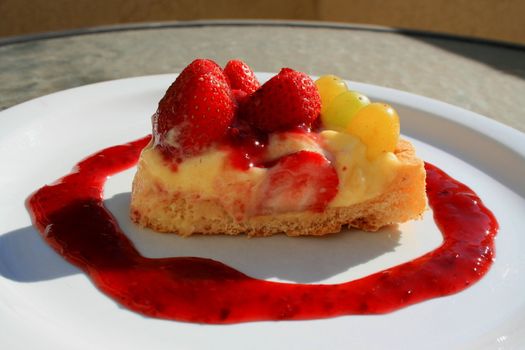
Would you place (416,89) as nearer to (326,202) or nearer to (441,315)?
(326,202)

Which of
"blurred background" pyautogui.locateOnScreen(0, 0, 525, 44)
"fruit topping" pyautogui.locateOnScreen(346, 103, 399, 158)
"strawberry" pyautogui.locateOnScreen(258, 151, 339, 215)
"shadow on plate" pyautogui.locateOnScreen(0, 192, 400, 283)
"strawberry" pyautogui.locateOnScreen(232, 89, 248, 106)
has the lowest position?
"blurred background" pyautogui.locateOnScreen(0, 0, 525, 44)

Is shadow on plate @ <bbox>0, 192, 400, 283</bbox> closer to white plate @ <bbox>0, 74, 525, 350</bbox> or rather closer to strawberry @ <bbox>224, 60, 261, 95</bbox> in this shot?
white plate @ <bbox>0, 74, 525, 350</bbox>

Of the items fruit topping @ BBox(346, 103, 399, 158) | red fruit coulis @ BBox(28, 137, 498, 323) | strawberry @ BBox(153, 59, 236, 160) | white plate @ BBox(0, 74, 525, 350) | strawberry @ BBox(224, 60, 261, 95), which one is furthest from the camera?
strawberry @ BBox(224, 60, 261, 95)

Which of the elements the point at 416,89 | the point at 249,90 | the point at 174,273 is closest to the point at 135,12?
the point at 416,89

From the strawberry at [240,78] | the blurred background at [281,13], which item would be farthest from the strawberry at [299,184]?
the blurred background at [281,13]

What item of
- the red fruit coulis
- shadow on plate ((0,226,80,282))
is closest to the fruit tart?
the red fruit coulis

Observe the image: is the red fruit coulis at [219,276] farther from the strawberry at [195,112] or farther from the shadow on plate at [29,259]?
the strawberry at [195,112]

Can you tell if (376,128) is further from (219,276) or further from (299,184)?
(219,276)
